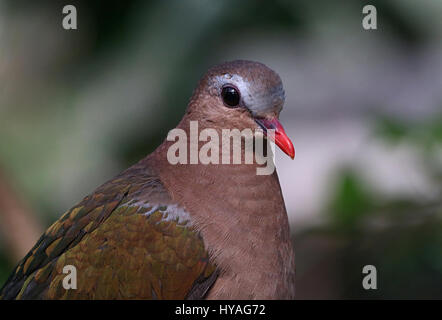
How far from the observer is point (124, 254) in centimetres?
222

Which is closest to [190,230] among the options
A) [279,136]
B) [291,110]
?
[279,136]

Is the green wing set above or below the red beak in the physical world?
below

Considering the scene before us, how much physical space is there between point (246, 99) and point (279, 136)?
0.19 metres

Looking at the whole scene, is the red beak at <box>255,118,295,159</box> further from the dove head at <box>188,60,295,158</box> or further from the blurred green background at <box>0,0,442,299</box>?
the blurred green background at <box>0,0,442,299</box>

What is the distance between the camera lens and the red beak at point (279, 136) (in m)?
2.36

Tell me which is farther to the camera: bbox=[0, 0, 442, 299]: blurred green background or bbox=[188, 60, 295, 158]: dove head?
bbox=[0, 0, 442, 299]: blurred green background

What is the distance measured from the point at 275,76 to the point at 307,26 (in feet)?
7.07

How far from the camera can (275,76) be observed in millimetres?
2451

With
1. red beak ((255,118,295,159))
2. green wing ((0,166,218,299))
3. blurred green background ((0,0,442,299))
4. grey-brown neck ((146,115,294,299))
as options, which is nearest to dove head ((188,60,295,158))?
red beak ((255,118,295,159))

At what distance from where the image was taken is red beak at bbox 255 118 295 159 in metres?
2.36

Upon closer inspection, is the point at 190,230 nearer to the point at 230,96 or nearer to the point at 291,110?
the point at 230,96

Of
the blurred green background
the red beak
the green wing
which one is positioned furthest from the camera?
the blurred green background
